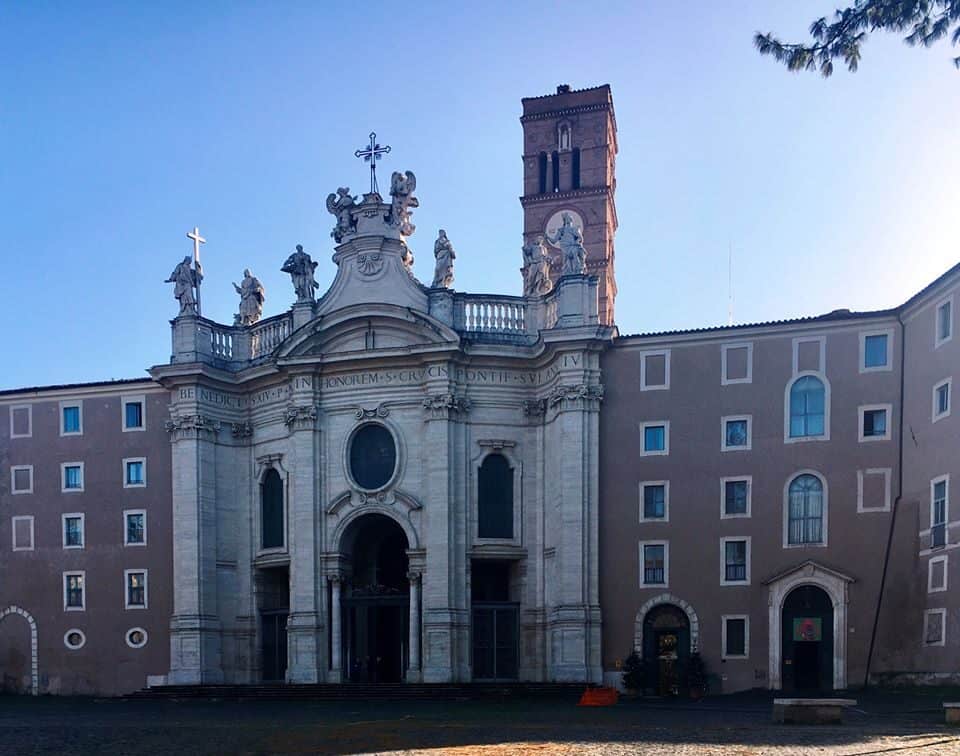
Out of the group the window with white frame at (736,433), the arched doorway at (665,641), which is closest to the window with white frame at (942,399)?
the window with white frame at (736,433)

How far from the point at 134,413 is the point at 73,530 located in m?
5.37

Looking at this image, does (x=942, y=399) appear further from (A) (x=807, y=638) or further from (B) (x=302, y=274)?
(B) (x=302, y=274)

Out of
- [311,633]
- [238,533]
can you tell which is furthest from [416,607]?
[238,533]

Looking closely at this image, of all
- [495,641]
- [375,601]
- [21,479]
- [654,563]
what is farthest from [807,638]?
[21,479]

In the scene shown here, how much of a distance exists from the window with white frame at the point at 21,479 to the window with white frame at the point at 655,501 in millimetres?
25221

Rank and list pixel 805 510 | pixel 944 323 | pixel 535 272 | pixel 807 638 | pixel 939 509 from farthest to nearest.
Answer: pixel 535 272 < pixel 805 510 < pixel 807 638 < pixel 944 323 < pixel 939 509

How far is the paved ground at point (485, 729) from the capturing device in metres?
21.4

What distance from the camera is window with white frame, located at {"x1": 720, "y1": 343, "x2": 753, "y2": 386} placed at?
39.0 metres

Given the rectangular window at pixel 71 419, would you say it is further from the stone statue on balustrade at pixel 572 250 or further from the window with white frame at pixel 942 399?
the window with white frame at pixel 942 399

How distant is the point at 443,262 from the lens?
1705 inches

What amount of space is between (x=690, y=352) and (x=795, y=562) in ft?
26.5

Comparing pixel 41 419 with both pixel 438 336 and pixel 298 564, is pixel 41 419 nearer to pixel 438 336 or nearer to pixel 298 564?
pixel 298 564

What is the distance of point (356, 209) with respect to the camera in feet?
145

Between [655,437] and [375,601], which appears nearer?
[655,437]
